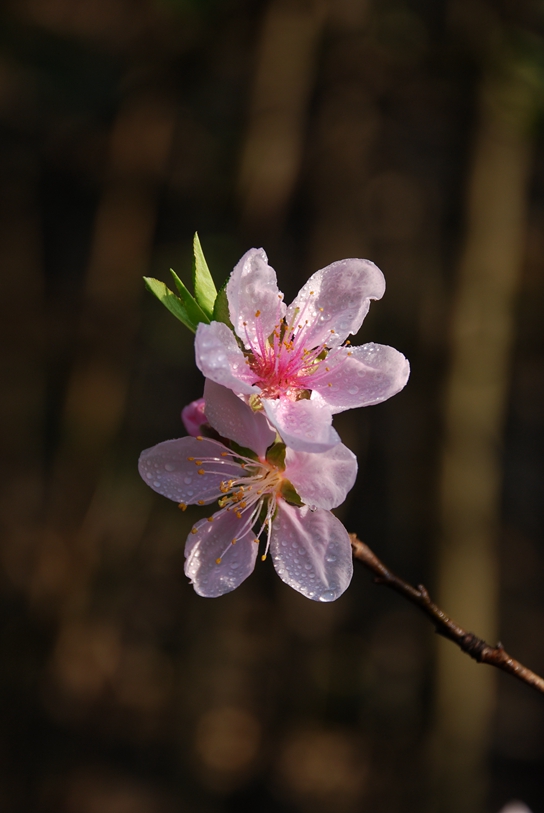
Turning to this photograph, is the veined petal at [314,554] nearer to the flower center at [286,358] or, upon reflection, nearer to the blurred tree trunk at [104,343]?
the flower center at [286,358]

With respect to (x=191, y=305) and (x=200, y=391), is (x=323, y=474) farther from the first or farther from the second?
(x=200, y=391)

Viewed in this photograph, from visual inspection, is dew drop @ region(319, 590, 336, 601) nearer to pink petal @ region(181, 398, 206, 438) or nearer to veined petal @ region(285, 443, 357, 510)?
veined petal @ region(285, 443, 357, 510)

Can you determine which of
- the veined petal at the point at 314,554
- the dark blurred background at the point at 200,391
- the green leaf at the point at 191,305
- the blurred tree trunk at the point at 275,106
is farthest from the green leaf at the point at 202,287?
the blurred tree trunk at the point at 275,106

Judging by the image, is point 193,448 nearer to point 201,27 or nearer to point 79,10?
point 201,27

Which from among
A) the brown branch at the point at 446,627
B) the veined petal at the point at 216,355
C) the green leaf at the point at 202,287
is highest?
the green leaf at the point at 202,287

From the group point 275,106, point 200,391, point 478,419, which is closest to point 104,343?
point 200,391

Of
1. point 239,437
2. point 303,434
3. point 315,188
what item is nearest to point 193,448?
point 239,437
